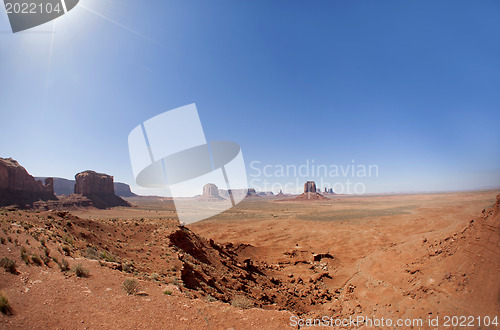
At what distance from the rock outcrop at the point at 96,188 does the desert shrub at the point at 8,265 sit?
9072 centimetres

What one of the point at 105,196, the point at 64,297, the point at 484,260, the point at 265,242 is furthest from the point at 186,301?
the point at 105,196

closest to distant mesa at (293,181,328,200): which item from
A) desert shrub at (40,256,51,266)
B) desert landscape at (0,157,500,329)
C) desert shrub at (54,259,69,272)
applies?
desert landscape at (0,157,500,329)

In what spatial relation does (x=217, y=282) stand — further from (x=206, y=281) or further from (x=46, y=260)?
(x=46, y=260)

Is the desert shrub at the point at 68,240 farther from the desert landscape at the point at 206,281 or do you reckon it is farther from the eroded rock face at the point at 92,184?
the eroded rock face at the point at 92,184

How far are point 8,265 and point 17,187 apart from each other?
82.1 m

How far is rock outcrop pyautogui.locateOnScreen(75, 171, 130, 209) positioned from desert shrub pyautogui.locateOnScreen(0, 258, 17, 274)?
90.7 m

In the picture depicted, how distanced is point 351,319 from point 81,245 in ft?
45.9

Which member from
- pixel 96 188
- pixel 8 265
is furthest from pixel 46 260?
pixel 96 188

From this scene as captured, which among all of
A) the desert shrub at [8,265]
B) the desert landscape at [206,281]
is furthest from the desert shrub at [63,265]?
the desert shrub at [8,265]

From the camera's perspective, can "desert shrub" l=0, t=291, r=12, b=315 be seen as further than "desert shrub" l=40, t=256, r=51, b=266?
No

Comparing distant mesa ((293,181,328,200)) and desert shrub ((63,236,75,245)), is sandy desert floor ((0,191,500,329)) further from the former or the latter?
distant mesa ((293,181,328,200))

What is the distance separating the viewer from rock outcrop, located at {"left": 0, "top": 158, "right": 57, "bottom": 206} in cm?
5756

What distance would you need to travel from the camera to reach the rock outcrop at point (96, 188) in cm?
8625

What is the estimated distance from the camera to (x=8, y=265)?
6.49 metres
